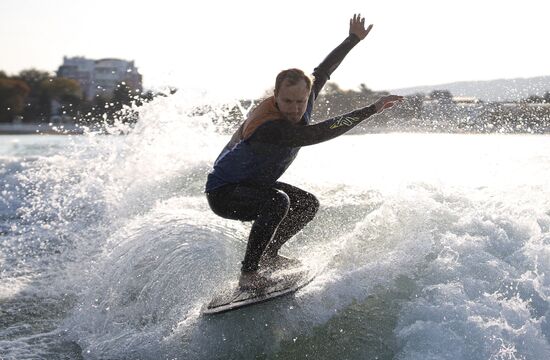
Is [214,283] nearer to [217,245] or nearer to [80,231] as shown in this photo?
[217,245]

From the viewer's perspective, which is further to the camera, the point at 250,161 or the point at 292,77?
the point at 250,161

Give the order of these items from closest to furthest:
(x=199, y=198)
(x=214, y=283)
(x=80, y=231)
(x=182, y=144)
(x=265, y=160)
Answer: (x=265, y=160) → (x=214, y=283) → (x=199, y=198) → (x=80, y=231) → (x=182, y=144)

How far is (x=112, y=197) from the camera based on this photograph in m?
9.33

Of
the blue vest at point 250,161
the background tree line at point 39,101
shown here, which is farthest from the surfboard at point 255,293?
the background tree line at point 39,101

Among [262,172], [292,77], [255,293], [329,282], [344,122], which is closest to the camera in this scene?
[292,77]

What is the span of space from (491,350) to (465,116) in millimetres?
13767

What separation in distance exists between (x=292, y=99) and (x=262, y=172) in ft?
2.19

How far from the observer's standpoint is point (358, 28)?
17.4 ft

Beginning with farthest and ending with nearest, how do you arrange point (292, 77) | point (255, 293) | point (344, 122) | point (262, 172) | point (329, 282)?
1. point (329, 282)
2. point (262, 172)
3. point (255, 293)
4. point (344, 122)
5. point (292, 77)

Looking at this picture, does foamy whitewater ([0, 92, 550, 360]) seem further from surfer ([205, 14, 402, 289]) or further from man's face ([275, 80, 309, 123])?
man's face ([275, 80, 309, 123])

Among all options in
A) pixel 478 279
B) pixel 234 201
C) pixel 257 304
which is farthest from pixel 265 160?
pixel 478 279

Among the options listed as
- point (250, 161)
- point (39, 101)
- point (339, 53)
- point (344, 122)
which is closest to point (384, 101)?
point (344, 122)

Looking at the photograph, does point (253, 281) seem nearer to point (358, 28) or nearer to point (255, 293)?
point (255, 293)


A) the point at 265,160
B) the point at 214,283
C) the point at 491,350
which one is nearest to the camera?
the point at 491,350
